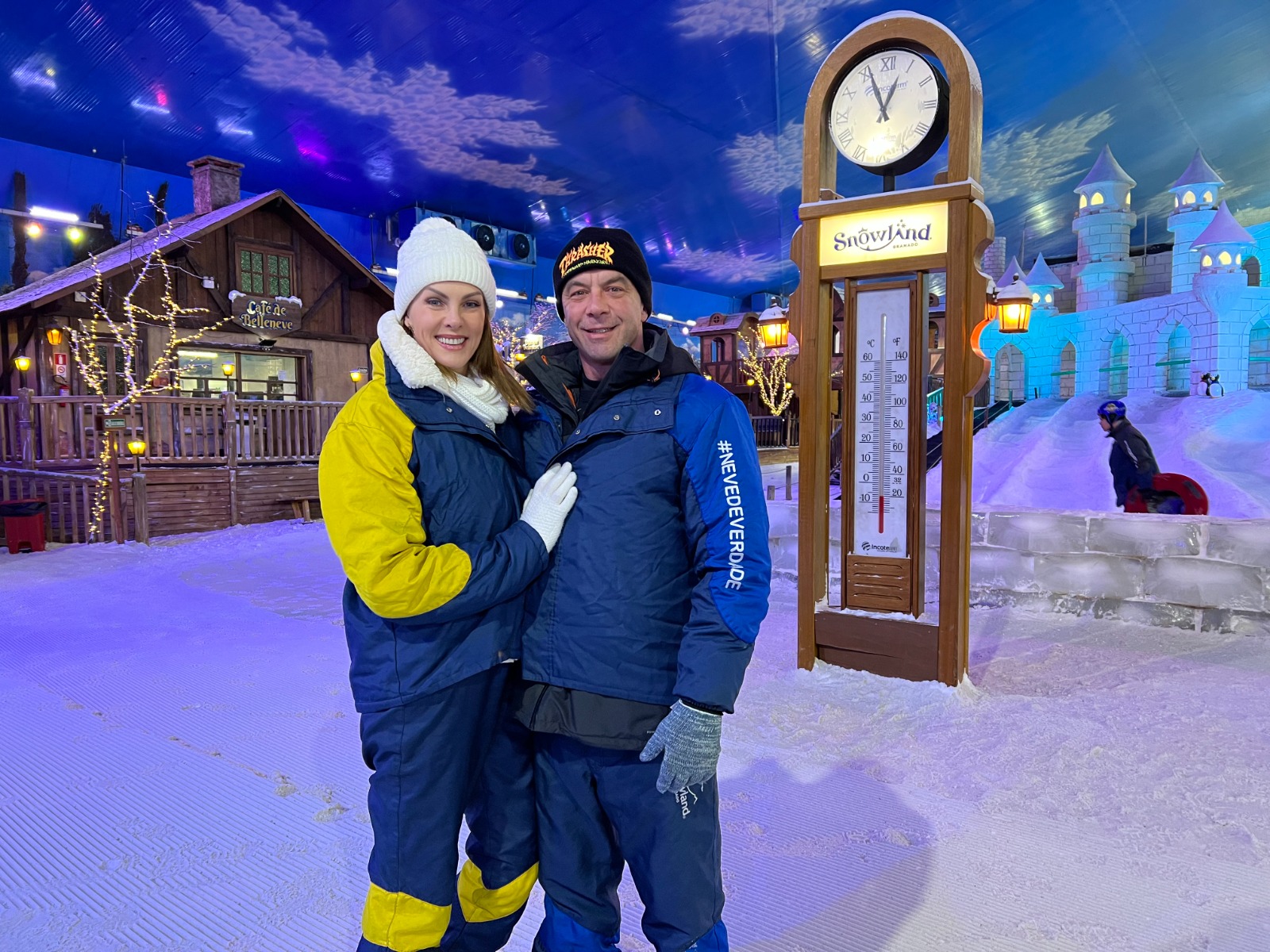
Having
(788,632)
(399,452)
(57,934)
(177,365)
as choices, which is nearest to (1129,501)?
(788,632)

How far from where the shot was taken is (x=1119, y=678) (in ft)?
15.3

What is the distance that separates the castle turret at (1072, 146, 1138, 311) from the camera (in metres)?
18.8

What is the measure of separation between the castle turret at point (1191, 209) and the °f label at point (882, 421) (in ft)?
50.6

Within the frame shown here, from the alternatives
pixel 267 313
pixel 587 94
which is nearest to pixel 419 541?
pixel 587 94

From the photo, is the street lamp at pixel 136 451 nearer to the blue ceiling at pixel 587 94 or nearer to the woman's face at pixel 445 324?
the blue ceiling at pixel 587 94

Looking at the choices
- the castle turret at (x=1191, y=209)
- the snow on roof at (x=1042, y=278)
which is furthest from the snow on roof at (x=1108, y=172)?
the snow on roof at (x=1042, y=278)

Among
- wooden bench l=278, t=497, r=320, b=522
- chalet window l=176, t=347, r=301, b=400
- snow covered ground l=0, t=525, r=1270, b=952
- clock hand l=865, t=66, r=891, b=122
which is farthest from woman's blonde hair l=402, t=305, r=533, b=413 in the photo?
chalet window l=176, t=347, r=301, b=400

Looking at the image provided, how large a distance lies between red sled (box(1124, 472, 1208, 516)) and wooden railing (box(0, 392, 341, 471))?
9.47m

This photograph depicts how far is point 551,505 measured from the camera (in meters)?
1.78

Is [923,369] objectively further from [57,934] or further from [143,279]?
[143,279]

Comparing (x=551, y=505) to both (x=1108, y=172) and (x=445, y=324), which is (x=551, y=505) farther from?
(x=1108, y=172)

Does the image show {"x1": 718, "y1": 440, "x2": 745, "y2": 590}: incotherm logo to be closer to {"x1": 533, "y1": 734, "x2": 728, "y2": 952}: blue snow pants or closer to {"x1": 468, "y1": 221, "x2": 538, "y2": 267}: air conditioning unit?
{"x1": 533, "y1": 734, "x2": 728, "y2": 952}: blue snow pants

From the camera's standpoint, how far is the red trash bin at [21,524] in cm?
995

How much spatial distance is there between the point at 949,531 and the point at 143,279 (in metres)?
15.4
